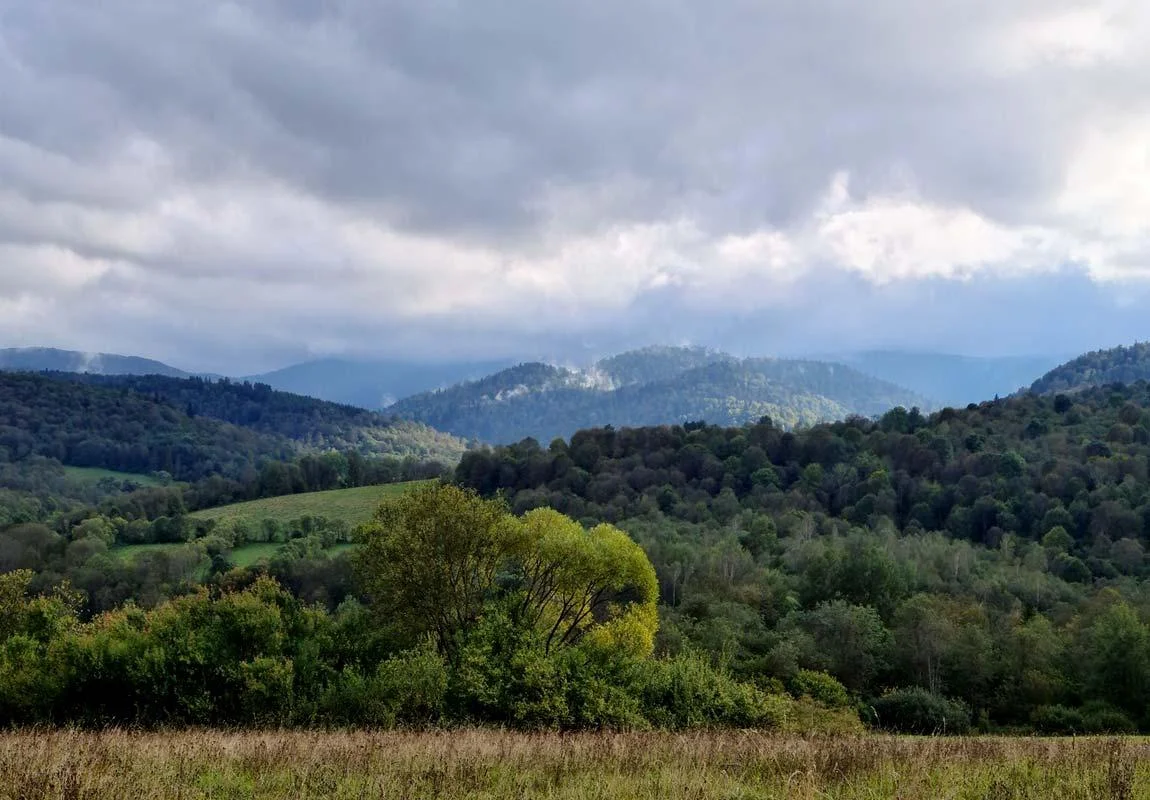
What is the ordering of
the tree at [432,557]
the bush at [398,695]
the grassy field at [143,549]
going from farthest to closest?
the grassy field at [143,549]
the tree at [432,557]
the bush at [398,695]

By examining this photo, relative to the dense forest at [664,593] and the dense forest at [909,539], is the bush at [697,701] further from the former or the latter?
the dense forest at [909,539]

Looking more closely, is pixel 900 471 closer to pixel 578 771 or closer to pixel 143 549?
pixel 143 549

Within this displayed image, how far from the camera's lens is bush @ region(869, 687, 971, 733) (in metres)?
39.4

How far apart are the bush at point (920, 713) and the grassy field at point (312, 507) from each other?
87.3 m

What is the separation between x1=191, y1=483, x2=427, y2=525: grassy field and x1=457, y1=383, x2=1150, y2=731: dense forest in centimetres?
1951

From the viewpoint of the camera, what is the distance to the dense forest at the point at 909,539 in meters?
49.1

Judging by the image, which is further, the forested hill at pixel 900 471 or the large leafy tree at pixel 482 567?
the forested hill at pixel 900 471

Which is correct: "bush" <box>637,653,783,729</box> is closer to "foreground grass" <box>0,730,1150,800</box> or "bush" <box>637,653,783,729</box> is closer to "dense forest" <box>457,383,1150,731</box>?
"dense forest" <box>457,383,1150,731</box>

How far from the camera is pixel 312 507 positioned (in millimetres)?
130750

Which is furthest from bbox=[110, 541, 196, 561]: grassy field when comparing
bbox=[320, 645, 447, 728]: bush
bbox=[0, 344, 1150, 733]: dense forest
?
bbox=[320, 645, 447, 728]: bush

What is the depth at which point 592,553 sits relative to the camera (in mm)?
34781

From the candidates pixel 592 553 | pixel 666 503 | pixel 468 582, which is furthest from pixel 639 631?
pixel 666 503

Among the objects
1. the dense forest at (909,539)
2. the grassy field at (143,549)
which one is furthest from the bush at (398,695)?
the grassy field at (143,549)

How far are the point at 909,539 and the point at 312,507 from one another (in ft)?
322
